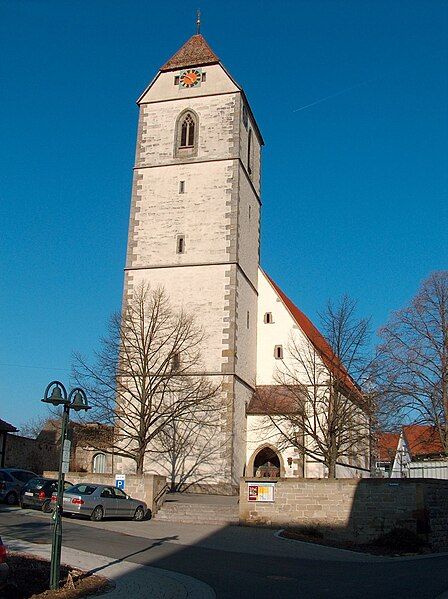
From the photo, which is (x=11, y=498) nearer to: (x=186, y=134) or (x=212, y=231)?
(x=212, y=231)

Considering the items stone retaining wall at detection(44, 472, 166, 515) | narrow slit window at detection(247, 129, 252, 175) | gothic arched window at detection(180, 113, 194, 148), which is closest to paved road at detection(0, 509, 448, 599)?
stone retaining wall at detection(44, 472, 166, 515)

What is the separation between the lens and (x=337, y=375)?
29016mm

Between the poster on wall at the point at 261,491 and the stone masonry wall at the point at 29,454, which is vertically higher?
the stone masonry wall at the point at 29,454

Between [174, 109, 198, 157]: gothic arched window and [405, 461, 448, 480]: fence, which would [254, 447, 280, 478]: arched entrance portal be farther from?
[405, 461, 448, 480]: fence

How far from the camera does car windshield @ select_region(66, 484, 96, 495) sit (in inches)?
836

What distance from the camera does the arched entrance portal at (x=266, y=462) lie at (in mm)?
33000

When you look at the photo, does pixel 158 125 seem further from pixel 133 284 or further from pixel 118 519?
pixel 118 519

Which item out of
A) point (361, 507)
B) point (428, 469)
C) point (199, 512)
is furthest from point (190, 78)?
point (428, 469)

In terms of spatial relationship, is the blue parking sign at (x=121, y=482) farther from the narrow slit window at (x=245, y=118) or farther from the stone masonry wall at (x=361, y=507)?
the narrow slit window at (x=245, y=118)

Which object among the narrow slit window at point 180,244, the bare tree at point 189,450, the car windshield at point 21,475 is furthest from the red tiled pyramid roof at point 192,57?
the car windshield at point 21,475

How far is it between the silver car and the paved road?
48 cm

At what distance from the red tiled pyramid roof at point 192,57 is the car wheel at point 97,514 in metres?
24.3

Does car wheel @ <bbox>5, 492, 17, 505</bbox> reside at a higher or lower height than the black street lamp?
lower

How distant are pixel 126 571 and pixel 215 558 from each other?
3200 millimetres
